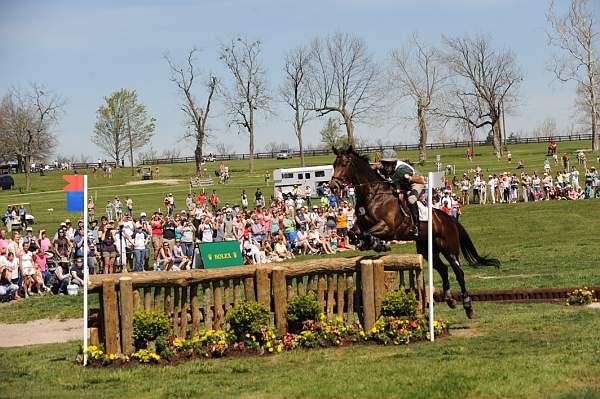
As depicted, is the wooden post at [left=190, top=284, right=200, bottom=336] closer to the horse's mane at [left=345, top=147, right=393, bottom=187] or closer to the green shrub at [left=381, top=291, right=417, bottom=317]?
the green shrub at [left=381, top=291, right=417, bottom=317]

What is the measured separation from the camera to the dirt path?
50.2 feet

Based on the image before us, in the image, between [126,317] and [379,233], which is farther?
[379,233]

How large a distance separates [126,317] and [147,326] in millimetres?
362

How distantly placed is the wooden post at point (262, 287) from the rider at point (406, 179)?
2.93 m

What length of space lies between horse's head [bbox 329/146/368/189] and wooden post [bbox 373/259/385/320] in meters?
1.65

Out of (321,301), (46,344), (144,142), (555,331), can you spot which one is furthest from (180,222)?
(144,142)

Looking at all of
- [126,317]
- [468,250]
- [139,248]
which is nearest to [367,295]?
[468,250]

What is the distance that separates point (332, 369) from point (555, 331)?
157 inches

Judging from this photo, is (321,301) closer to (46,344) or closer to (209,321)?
(209,321)

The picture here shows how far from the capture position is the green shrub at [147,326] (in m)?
11.7

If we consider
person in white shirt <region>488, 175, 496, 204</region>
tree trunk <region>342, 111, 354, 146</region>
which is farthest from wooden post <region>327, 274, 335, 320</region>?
tree trunk <region>342, 111, 354, 146</region>

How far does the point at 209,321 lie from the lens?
12.4 m

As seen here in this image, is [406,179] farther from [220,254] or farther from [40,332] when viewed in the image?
[220,254]

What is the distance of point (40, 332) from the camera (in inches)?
643
